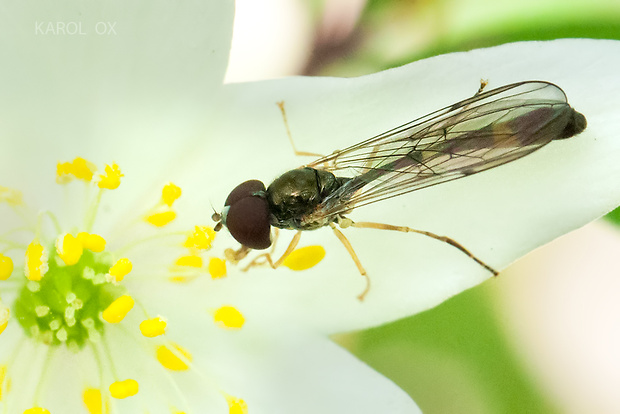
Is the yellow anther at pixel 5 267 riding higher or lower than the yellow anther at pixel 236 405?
higher

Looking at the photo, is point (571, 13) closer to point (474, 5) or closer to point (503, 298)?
point (474, 5)

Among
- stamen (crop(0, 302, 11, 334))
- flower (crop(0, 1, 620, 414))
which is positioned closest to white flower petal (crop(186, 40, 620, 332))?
flower (crop(0, 1, 620, 414))

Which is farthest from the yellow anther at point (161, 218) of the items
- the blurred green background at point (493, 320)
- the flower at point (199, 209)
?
the blurred green background at point (493, 320)

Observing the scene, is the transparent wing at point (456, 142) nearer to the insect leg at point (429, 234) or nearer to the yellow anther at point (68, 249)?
the insect leg at point (429, 234)

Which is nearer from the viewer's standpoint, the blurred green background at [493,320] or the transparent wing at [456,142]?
the transparent wing at [456,142]

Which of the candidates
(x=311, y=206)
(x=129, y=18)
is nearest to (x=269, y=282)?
(x=311, y=206)

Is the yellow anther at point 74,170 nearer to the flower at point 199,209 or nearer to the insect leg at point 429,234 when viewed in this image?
the flower at point 199,209
